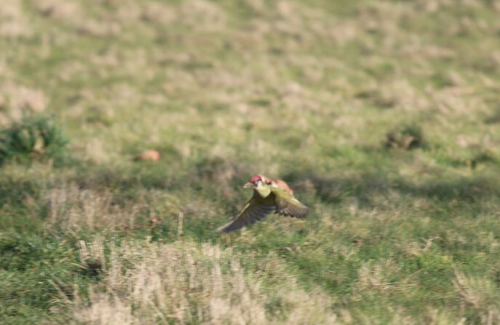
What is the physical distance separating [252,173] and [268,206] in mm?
1989

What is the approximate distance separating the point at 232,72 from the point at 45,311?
963cm

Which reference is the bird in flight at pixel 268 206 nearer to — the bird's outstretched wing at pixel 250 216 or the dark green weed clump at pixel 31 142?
the bird's outstretched wing at pixel 250 216

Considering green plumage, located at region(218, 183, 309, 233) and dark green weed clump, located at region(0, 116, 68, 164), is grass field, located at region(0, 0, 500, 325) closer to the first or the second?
dark green weed clump, located at region(0, 116, 68, 164)

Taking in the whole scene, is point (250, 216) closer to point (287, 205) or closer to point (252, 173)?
point (287, 205)

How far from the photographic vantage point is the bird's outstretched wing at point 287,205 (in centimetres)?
478

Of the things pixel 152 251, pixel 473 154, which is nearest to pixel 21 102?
pixel 152 251

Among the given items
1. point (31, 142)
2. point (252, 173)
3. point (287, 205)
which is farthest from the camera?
point (31, 142)

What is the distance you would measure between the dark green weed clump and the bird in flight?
373 centimetres

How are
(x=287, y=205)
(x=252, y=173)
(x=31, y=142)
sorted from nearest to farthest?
(x=287, y=205) → (x=252, y=173) → (x=31, y=142)

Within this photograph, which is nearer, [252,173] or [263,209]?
[263,209]

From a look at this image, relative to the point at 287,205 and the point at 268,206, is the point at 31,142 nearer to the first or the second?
the point at 268,206

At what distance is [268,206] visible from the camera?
4.93m

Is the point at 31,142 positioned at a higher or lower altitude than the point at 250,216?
higher

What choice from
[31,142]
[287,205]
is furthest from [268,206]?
[31,142]
